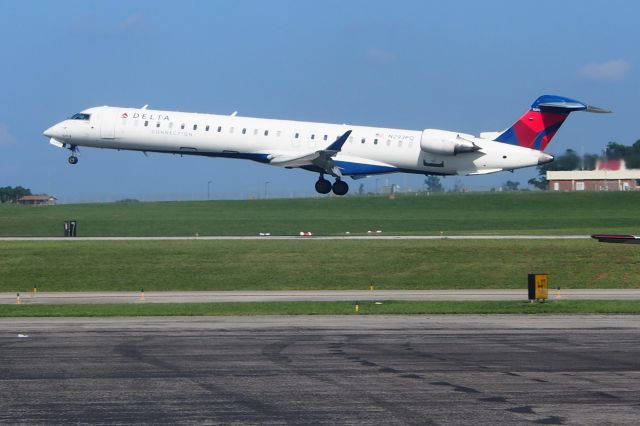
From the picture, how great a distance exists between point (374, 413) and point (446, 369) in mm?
4691

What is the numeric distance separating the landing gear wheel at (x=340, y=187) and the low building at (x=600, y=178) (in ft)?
53.7

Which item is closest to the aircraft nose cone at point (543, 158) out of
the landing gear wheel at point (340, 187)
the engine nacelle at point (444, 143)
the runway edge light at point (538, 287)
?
the engine nacelle at point (444, 143)

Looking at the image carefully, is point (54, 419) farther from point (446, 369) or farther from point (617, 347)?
point (617, 347)

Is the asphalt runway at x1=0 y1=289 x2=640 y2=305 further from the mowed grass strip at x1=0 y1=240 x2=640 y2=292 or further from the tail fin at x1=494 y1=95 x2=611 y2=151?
the tail fin at x1=494 y1=95 x2=611 y2=151

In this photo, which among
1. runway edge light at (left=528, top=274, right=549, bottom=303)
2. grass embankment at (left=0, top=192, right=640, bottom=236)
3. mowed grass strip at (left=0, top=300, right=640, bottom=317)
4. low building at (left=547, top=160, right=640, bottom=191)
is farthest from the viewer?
grass embankment at (left=0, top=192, right=640, bottom=236)

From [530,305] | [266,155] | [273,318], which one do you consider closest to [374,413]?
[273,318]

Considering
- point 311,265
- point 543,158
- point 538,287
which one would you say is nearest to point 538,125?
point 543,158

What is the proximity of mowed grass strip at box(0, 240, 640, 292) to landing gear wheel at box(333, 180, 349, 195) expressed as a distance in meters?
8.32

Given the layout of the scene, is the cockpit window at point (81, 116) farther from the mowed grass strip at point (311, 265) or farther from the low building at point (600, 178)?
the low building at point (600, 178)

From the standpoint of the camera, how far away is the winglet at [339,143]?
54031 millimetres

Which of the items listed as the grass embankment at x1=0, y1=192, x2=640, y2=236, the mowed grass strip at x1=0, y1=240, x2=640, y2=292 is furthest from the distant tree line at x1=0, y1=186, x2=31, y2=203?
the mowed grass strip at x1=0, y1=240, x2=640, y2=292

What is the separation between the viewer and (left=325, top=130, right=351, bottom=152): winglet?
2127 inches

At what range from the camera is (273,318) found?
30703 millimetres

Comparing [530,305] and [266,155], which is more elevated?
[266,155]
